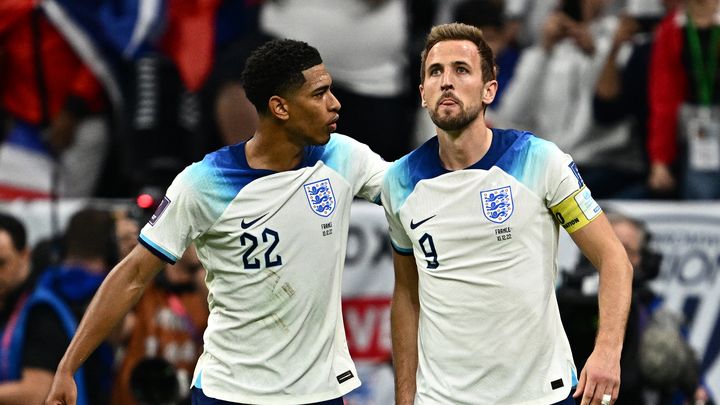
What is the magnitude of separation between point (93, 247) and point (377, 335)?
5.73ft

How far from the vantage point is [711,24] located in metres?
8.45

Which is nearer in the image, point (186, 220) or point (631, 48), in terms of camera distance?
point (186, 220)

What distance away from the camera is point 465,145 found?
5.32 meters

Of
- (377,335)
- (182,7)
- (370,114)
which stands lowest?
(377,335)

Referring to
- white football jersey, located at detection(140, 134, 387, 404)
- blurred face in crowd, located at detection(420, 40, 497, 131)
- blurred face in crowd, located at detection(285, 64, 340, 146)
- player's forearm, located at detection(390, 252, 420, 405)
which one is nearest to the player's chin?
blurred face in crowd, located at detection(285, 64, 340, 146)

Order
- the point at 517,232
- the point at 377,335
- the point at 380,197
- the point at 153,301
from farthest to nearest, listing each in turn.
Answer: the point at 377,335, the point at 153,301, the point at 380,197, the point at 517,232

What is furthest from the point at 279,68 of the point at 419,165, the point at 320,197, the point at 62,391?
the point at 62,391

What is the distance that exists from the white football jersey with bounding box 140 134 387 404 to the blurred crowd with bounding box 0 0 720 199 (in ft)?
10.6

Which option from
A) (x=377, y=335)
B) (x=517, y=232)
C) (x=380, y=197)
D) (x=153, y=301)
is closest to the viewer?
(x=517, y=232)

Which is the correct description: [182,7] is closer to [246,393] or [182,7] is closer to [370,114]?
[370,114]

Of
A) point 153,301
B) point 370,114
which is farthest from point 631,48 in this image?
point 153,301

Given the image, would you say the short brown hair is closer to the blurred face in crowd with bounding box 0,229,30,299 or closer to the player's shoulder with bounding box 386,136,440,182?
the player's shoulder with bounding box 386,136,440,182

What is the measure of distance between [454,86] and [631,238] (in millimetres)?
2961

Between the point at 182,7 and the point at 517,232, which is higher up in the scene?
the point at 182,7
